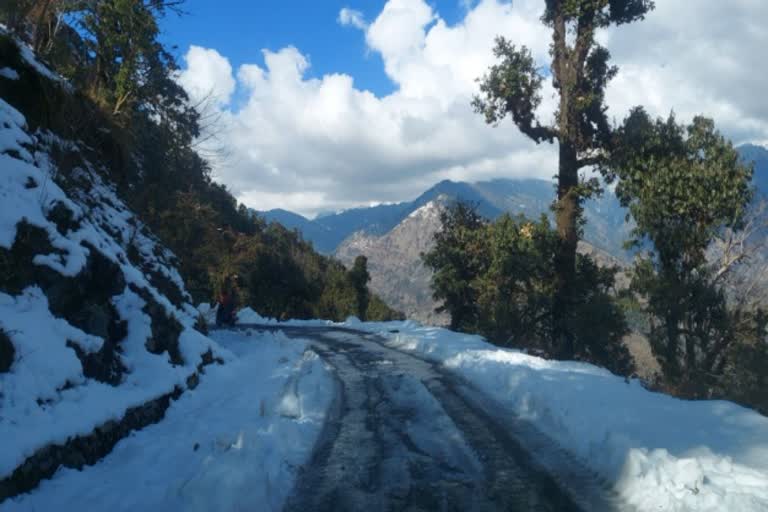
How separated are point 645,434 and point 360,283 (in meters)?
42.9

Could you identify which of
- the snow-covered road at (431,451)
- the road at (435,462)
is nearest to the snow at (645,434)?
the snow-covered road at (431,451)

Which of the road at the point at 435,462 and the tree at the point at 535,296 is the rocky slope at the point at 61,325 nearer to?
the road at the point at 435,462

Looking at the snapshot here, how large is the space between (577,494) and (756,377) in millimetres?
15376

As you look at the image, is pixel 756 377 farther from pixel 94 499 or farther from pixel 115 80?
pixel 115 80

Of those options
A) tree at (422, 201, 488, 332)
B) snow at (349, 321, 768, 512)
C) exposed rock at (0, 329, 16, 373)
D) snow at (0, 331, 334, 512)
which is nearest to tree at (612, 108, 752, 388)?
snow at (349, 321, 768, 512)

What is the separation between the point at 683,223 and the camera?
20.3 m

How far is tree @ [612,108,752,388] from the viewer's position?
1914 cm

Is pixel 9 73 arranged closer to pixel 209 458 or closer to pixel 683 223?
pixel 209 458

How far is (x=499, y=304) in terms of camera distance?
2556cm

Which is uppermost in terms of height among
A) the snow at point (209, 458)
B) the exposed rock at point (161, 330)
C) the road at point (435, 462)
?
the exposed rock at point (161, 330)

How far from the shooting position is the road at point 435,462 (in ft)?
17.6

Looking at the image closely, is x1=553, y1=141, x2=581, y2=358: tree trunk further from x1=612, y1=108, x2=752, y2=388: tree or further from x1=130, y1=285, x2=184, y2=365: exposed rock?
x1=130, y1=285, x2=184, y2=365: exposed rock

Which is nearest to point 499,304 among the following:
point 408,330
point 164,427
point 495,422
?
point 408,330

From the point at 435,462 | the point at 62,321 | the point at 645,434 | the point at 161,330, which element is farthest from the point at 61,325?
the point at 645,434
